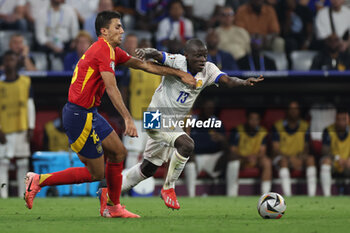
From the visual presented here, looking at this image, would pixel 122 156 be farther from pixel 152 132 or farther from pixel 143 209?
pixel 143 209

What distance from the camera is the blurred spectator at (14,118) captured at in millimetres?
11914

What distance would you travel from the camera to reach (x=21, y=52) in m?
12.1

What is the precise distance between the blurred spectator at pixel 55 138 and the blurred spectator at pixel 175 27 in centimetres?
240

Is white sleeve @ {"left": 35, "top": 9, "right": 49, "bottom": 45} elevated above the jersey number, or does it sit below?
above

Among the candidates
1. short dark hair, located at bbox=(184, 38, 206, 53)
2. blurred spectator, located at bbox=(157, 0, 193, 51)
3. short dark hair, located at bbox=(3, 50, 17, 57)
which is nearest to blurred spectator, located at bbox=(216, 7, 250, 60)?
blurred spectator, located at bbox=(157, 0, 193, 51)

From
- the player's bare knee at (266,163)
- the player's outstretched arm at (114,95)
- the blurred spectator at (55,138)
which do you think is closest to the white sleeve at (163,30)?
the blurred spectator at (55,138)

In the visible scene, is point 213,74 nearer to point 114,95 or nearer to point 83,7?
point 114,95

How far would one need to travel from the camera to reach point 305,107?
1309 centimetres

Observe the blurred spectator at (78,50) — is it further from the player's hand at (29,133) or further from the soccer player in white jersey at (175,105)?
the soccer player in white jersey at (175,105)

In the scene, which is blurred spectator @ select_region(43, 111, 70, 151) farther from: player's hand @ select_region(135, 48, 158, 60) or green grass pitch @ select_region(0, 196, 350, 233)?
player's hand @ select_region(135, 48, 158, 60)

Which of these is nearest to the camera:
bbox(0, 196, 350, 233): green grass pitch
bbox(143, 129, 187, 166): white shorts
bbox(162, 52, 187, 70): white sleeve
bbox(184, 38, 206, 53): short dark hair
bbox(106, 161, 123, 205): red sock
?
bbox(0, 196, 350, 233): green grass pitch

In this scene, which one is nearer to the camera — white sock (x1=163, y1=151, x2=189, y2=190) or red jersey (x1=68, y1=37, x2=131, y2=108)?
red jersey (x1=68, y1=37, x2=131, y2=108)

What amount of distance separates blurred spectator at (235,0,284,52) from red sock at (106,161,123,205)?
7.30 m

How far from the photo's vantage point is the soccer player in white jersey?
7.57 m
